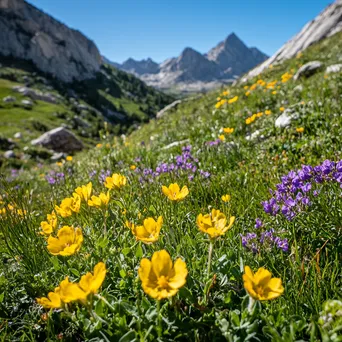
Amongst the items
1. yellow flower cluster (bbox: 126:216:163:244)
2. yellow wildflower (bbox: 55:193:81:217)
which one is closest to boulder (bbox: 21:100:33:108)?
yellow wildflower (bbox: 55:193:81:217)

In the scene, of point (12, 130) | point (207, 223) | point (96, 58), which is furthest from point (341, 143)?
point (96, 58)

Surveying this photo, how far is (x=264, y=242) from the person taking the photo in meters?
2.44

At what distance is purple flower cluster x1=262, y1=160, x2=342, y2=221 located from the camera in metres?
2.58

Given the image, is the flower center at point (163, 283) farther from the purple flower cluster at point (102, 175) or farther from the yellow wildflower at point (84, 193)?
the purple flower cluster at point (102, 175)

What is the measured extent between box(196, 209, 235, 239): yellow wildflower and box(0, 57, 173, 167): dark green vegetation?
5.65 meters

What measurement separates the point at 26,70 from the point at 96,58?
66.3 metres

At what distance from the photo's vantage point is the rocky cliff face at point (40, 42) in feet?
438

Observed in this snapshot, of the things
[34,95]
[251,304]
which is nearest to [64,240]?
[251,304]

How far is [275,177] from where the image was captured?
379cm

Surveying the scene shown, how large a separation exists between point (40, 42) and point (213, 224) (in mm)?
159126

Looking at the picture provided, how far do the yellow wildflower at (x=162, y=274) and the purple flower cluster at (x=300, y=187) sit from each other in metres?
1.30

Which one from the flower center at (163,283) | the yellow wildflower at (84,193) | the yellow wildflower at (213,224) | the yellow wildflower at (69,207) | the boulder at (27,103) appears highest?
the boulder at (27,103)

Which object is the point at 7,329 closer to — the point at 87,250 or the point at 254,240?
the point at 87,250

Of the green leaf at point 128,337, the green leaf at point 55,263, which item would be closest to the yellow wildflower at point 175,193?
the green leaf at point 128,337
